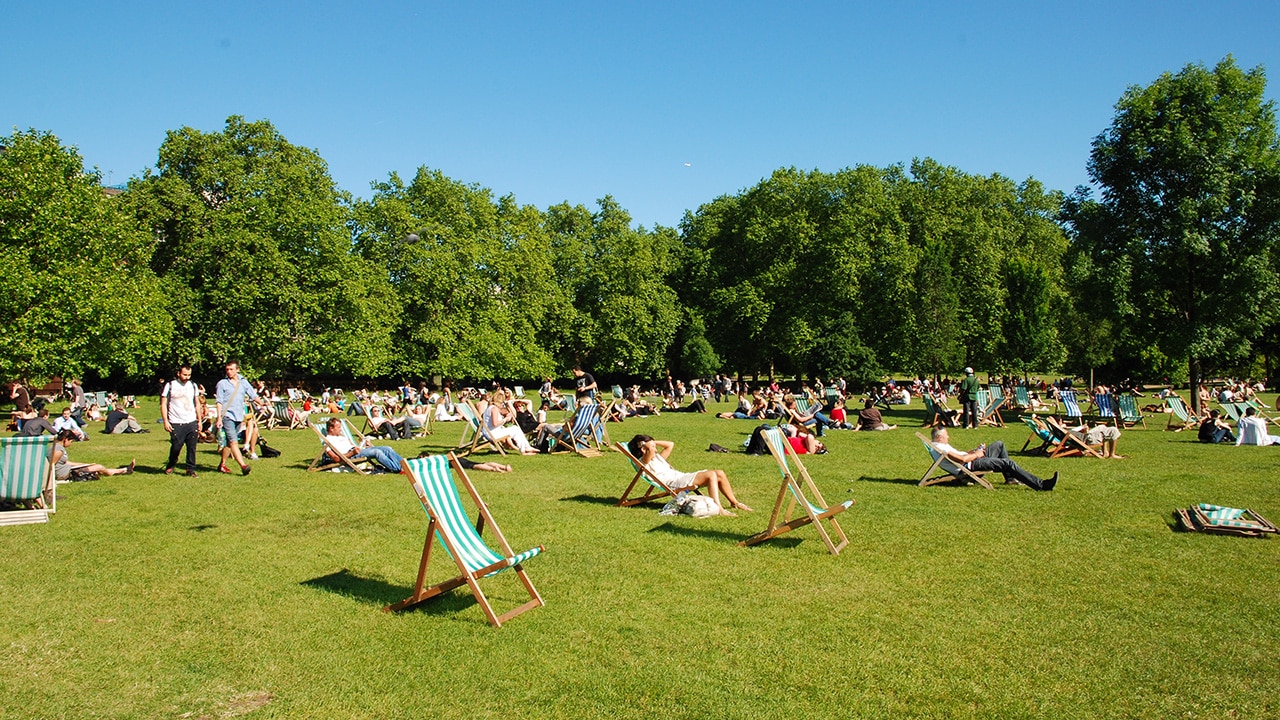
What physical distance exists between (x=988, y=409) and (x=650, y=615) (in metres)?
20.2

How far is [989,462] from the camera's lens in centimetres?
1141

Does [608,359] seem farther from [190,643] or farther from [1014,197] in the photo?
[190,643]

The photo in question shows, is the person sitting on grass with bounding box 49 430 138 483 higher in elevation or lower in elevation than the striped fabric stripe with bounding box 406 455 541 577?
lower

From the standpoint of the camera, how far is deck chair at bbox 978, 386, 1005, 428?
2341cm

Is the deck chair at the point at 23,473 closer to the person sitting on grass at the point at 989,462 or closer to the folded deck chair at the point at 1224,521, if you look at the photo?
the person sitting on grass at the point at 989,462

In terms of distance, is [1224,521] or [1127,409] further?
[1127,409]

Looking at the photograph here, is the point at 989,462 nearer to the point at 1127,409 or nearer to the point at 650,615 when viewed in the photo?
the point at 650,615

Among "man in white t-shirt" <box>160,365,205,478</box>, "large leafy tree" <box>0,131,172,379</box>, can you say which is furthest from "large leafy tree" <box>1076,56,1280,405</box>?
"large leafy tree" <box>0,131,172,379</box>

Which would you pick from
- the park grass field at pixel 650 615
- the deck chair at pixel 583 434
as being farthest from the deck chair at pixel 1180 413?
the deck chair at pixel 583 434

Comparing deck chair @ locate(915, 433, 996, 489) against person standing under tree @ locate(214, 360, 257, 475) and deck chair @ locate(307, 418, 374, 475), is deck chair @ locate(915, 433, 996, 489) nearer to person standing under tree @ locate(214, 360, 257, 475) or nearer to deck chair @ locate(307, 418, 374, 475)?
deck chair @ locate(307, 418, 374, 475)

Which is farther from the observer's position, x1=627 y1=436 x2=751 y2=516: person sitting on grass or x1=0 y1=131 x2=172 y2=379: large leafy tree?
x1=0 y1=131 x2=172 y2=379: large leafy tree

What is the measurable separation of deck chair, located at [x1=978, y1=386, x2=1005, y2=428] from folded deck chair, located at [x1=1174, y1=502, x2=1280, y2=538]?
14984 millimetres

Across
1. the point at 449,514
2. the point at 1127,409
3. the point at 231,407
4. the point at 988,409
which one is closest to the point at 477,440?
the point at 231,407

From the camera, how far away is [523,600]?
6176 mm
